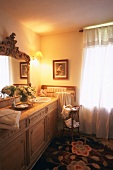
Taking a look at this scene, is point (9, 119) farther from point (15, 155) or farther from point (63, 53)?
point (63, 53)

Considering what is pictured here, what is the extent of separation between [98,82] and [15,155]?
2.20 m

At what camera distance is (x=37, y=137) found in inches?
82.4

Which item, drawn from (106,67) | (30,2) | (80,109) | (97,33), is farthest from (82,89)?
(30,2)

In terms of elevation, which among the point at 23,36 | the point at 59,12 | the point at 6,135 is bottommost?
the point at 6,135

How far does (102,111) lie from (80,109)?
1.73 ft

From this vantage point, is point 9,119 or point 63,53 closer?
point 9,119

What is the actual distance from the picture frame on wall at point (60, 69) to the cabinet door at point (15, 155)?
6.26 ft

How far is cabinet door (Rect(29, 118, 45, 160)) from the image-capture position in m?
1.91

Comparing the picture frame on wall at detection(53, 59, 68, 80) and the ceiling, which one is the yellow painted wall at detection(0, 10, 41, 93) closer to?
the ceiling

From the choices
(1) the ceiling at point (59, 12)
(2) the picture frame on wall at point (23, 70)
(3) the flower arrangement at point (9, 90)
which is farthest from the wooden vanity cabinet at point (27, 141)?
(1) the ceiling at point (59, 12)

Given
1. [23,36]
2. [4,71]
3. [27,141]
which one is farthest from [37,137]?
[23,36]

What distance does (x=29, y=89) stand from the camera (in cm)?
247

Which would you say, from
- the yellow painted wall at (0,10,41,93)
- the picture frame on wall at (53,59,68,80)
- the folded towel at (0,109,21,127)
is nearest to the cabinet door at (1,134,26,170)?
the folded towel at (0,109,21,127)

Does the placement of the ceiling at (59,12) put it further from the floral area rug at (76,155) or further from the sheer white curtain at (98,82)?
the floral area rug at (76,155)
